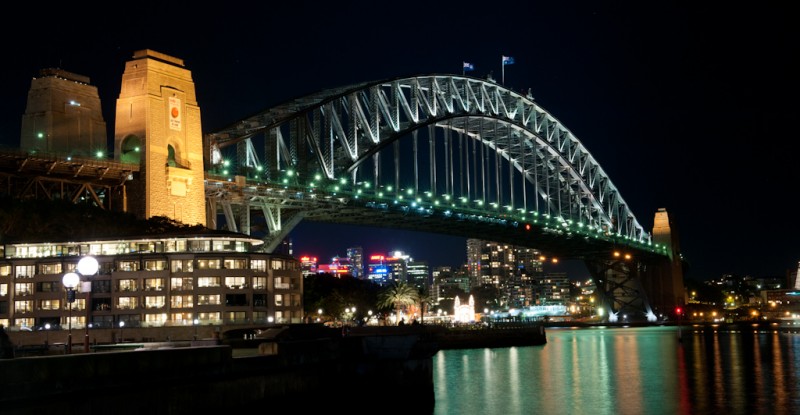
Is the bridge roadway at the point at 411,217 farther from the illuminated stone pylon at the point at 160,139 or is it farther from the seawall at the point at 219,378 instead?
the seawall at the point at 219,378

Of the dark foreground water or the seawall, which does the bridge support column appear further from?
the seawall

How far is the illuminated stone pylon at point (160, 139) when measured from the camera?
6800 cm

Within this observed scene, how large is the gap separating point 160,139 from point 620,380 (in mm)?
34869

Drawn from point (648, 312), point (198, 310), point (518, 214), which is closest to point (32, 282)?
point (198, 310)

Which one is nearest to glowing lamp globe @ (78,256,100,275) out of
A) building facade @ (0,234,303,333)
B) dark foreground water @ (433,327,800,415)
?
dark foreground water @ (433,327,800,415)

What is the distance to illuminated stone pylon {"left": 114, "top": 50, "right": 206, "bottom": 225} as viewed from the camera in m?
68.0

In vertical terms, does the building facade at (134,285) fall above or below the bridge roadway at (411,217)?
below

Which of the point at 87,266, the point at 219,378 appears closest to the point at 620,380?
the point at 219,378

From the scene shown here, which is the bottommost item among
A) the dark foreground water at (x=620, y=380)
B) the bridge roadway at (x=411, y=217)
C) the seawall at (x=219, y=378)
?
the dark foreground water at (x=620, y=380)

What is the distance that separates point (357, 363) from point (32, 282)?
104ft

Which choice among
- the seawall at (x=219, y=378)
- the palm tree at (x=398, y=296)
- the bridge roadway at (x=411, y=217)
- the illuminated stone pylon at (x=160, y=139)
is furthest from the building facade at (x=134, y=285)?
the palm tree at (x=398, y=296)

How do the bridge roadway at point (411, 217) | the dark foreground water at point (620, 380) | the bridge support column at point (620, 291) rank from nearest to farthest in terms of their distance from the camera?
the dark foreground water at point (620, 380) → the bridge roadway at point (411, 217) → the bridge support column at point (620, 291)

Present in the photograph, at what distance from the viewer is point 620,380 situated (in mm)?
58188

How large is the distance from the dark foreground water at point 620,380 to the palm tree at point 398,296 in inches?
1492
